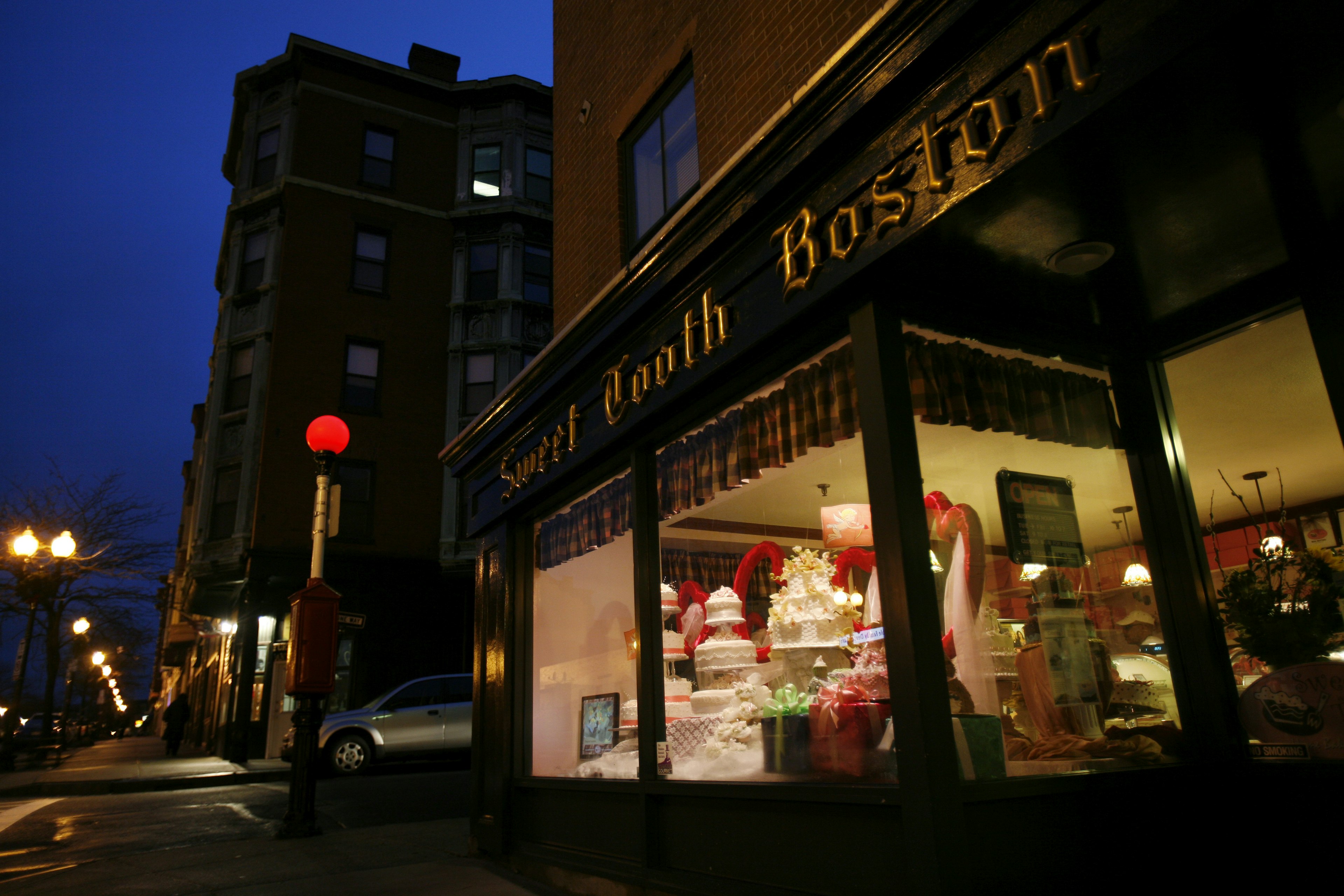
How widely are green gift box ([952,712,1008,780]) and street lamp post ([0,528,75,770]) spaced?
16073 mm

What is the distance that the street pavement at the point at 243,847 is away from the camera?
22.1 feet

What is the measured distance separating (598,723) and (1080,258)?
4.85 meters

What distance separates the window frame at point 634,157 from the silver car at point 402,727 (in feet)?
36.1

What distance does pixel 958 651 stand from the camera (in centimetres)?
435

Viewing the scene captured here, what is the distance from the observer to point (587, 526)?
7.36 metres

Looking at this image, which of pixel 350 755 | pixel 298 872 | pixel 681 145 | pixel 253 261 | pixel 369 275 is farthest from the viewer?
pixel 369 275

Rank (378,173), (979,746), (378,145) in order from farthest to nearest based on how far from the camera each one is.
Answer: (378,145) < (378,173) < (979,746)

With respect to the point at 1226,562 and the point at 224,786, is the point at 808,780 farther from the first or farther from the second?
the point at 224,786

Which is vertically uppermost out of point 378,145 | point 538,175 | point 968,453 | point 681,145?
point 378,145

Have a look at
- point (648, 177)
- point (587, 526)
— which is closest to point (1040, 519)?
point (587, 526)

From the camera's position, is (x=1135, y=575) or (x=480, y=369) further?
(x=480, y=369)

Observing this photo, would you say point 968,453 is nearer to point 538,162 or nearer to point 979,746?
point 979,746

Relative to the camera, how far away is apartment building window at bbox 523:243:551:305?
25.8 m

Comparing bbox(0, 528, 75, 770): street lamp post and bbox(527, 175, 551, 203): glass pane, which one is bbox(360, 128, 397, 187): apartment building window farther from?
bbox(0, 528, 75, 770): street lamp post
